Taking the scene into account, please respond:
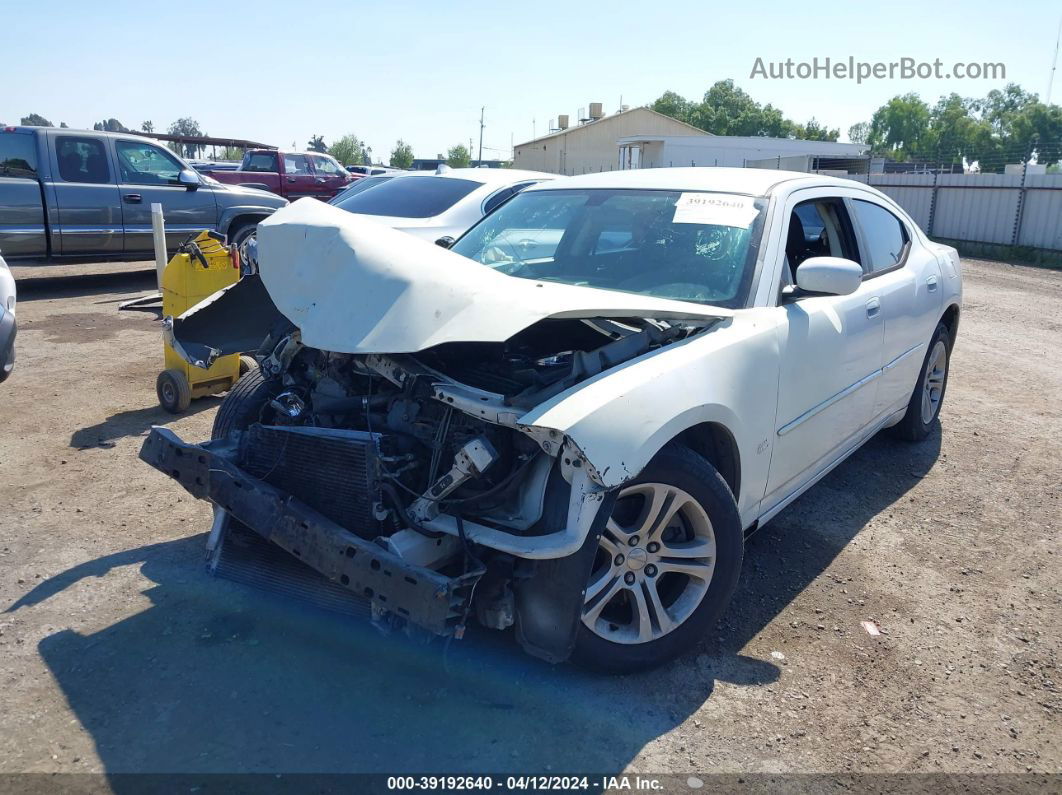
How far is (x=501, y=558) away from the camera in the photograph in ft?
9.30

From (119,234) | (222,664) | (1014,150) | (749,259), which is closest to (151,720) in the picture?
(222,664)

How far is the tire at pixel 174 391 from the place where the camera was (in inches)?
228

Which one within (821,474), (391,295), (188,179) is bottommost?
(821,474)

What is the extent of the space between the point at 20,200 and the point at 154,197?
1668 mm

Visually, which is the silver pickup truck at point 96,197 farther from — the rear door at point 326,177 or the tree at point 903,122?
the tree at point 903,122

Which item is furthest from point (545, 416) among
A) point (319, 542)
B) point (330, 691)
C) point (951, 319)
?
point (951, 319)

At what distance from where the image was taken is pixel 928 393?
18.6 ft

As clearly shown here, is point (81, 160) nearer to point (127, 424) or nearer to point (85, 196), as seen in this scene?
point (85, 196)

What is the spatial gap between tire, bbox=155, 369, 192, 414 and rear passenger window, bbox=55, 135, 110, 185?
6569mm

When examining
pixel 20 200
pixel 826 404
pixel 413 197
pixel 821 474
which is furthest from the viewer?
pixel 20 200

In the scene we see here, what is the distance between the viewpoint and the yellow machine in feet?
19.1

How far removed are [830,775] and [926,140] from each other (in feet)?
348

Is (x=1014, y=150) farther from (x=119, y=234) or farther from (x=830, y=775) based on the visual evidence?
(x=830, y=775)

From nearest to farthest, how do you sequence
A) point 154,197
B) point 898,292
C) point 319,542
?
point 319,542 < point 898,292 < point 154,197
